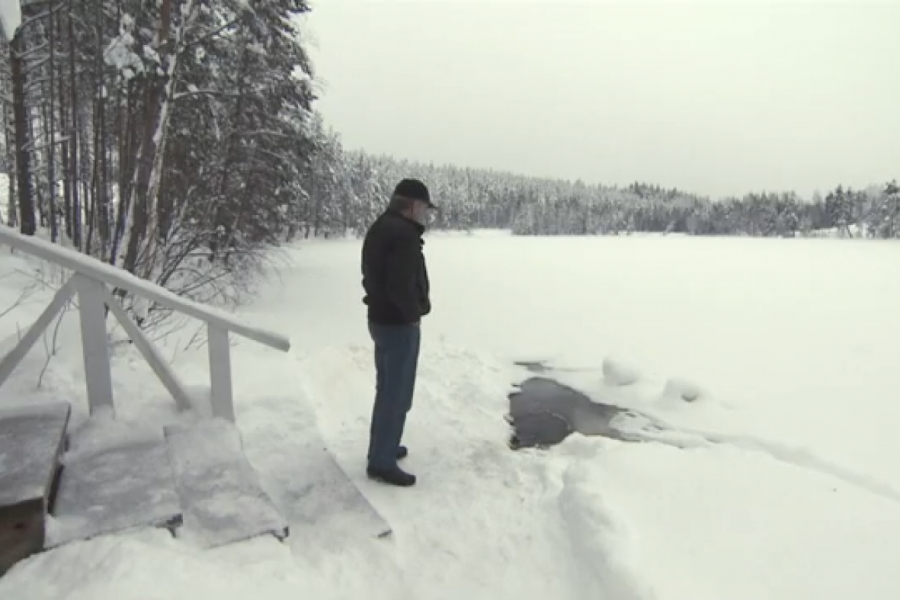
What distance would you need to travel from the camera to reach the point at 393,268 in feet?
10.7

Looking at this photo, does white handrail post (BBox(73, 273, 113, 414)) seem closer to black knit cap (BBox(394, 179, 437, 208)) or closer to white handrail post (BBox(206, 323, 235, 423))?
white handrail post (BBox(206, 323, 235, 423))

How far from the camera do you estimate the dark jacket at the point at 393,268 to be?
3.25 metres

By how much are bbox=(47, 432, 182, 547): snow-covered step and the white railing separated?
1.58ft

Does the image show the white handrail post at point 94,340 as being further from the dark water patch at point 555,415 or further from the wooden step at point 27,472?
the dark water patch at point 555,415

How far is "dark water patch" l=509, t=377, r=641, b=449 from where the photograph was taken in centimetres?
501

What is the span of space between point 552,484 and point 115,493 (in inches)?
101

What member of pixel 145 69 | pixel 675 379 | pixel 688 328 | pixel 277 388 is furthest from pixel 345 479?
pixel 688 328

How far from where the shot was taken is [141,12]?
24.7 feet

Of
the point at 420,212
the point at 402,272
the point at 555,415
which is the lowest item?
the point at 555,415

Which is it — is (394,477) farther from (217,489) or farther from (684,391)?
(684,391)

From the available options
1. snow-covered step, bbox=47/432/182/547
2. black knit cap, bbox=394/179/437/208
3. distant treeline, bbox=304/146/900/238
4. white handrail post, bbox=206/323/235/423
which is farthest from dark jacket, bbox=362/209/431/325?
distant treeline, bbox=304/146/900/238

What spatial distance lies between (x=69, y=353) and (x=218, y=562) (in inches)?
103

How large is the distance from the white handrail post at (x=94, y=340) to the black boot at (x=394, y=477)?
1.70 meters

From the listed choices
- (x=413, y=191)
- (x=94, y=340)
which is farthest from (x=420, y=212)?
(x=94, y=340)
